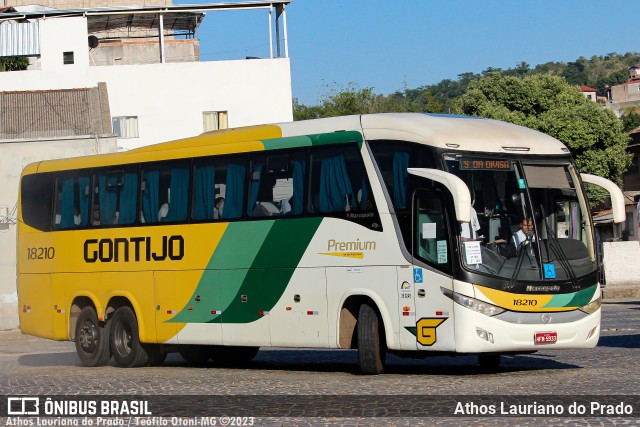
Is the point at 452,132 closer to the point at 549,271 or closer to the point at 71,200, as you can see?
the point at 549,271

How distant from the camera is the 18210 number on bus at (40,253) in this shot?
70.6 feet

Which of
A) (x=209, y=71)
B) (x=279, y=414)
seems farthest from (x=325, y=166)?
(x=209, y=71)

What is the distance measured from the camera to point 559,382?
13695 mm

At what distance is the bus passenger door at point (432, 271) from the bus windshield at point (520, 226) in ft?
1.07

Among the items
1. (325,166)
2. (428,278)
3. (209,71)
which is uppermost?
(209,71)

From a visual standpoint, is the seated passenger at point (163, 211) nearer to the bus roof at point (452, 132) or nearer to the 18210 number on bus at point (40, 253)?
the 18210 number on bus at point (40, 253)

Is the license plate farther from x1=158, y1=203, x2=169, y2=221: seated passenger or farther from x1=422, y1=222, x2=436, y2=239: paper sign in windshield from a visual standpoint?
x1=158, y1=203, x2=169, y2=221: seated passenger

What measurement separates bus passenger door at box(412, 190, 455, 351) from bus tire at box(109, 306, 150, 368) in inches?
253

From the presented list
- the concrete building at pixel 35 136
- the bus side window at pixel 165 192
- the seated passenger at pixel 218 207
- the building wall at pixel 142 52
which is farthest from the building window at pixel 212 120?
the seated passenger at pixel 218 207

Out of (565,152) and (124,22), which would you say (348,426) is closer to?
(565,152)

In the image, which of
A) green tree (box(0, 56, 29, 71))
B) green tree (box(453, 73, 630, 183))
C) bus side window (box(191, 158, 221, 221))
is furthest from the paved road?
→ green tree (box(453, 73, 630, 183))

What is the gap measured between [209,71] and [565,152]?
36.4 metres

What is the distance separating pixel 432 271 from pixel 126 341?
7167 millimetres

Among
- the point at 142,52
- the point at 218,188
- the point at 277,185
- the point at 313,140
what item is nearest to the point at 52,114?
the point at 142,52
